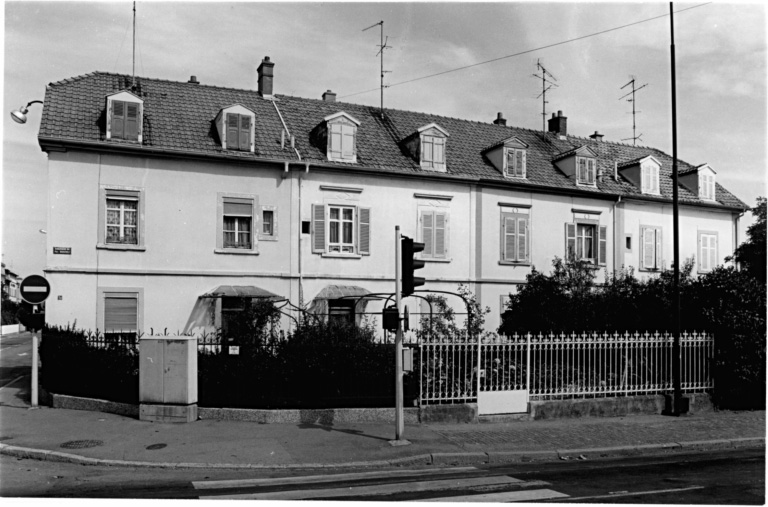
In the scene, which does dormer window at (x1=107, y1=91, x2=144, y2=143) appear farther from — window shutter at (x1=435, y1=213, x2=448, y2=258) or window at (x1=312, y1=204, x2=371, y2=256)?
window shutter at (x1=435, y1=213, x2=448, y2=258)

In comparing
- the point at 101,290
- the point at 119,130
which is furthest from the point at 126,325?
the point at 119,130

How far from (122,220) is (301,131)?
686cm

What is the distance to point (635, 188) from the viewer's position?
2792 centimetres

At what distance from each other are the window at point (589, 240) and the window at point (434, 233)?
558 cm

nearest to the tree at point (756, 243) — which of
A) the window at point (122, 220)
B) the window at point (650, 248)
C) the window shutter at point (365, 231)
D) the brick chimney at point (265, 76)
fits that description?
the window at point (650, 248)

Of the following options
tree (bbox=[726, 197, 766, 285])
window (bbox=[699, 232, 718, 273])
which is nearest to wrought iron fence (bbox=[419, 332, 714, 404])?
tree (bbox=[726, 197, 766, 285])

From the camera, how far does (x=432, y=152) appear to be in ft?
79.2

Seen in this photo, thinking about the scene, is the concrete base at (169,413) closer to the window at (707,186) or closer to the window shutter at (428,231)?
the window shutter at (428,231)

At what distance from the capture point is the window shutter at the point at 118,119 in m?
20.3

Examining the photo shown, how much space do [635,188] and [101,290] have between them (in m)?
21.0

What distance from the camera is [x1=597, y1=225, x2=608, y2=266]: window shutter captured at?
26656mm

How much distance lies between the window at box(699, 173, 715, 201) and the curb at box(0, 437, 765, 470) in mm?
18879

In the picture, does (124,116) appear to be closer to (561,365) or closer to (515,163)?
(515,163)

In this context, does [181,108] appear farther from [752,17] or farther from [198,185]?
[752,17]
